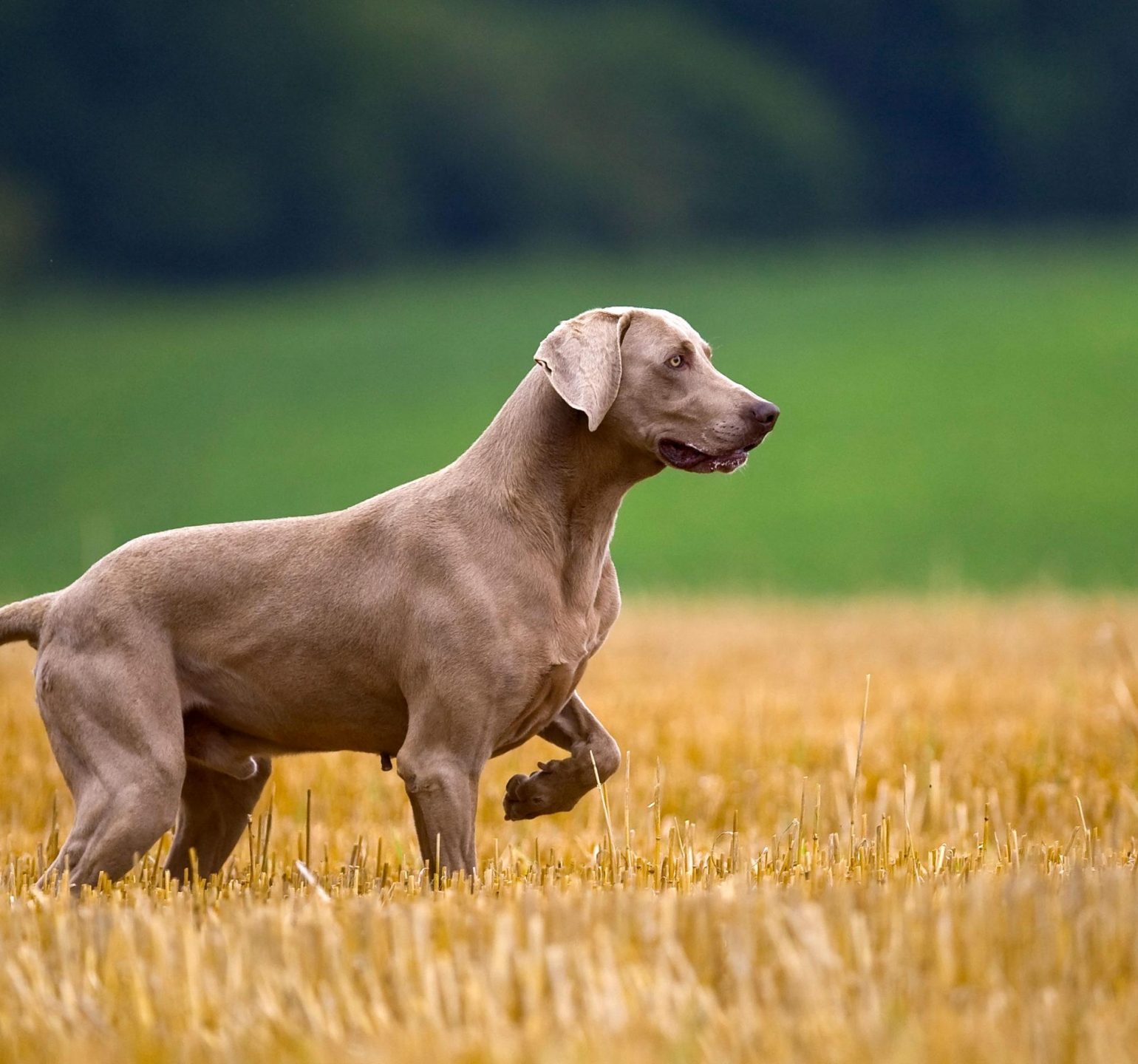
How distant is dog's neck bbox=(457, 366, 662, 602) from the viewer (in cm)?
491

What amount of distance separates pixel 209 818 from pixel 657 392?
2081 mm

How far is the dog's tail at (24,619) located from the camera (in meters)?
5.28

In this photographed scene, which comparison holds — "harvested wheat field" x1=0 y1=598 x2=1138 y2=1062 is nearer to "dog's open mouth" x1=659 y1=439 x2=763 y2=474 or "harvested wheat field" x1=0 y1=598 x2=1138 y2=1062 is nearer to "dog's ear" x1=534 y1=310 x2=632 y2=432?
"dog's open mouth" x1=659 y1=439 x2=763 y2=474

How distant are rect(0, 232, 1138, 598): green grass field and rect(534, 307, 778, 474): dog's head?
59.0ft

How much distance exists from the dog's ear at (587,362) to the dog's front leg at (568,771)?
3.12ft

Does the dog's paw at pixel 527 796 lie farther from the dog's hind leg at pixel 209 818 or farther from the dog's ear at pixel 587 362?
the dog's ear at pixel 587 362

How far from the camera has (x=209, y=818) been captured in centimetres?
551

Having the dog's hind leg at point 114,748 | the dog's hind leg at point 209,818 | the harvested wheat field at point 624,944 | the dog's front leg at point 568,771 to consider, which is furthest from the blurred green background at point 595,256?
the dog's hind leg at point 114,748

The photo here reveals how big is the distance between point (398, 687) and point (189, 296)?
41.4 metres

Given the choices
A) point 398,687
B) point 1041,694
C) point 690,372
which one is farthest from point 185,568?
point 1041,694


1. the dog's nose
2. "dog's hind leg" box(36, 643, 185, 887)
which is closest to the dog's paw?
"dog's hind leg" box(36, 643, 185, 887)

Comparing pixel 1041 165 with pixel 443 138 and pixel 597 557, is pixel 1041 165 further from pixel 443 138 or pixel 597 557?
pixel 597 557

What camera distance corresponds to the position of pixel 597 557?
5.00m

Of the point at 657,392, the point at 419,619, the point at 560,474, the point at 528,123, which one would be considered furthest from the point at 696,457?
the point at 528,123
